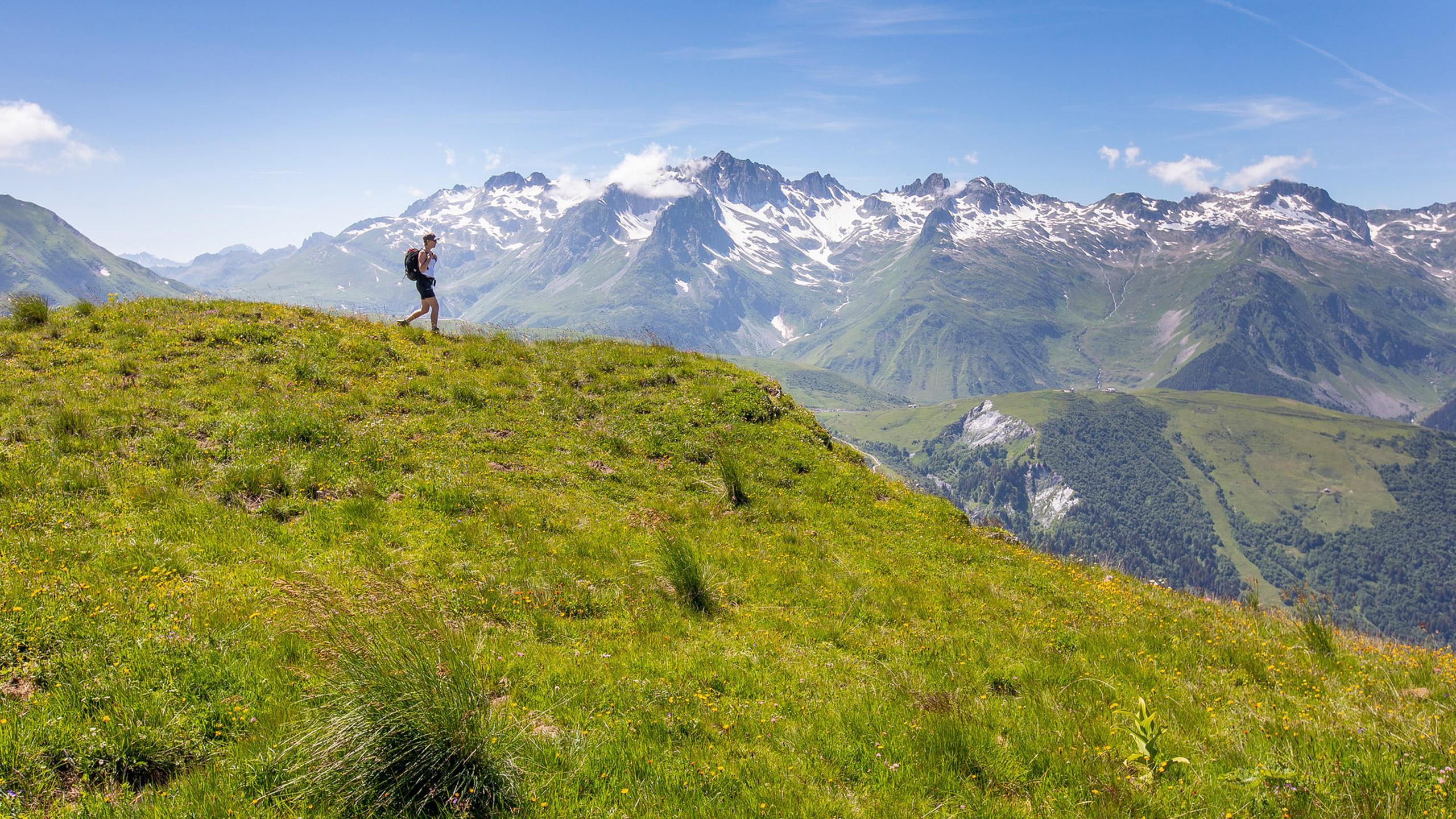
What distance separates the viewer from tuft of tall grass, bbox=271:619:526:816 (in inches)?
189

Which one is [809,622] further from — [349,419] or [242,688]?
[349,419]

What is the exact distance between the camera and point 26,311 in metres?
16.5

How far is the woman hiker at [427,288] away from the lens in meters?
21.9

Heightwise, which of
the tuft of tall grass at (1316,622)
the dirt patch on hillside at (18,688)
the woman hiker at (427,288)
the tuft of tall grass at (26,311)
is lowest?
the tuft of tall grass at (1316,622)

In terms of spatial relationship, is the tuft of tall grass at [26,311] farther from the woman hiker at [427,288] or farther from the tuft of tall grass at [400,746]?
the tuft of tall grass at [400,746]

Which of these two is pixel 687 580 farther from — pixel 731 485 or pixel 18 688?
pixel 18 688

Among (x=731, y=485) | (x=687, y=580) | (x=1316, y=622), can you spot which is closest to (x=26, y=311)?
A: (x=731, y=485)

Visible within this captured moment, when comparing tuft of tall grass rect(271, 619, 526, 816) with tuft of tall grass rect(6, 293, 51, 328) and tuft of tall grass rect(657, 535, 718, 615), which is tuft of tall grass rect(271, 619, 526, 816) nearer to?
tuft of tall grass rect(657, 535, 718, 615)

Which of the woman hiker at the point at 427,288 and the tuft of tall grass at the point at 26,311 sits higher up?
the woman hiker at the point at 427,288

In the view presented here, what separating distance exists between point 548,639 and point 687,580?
8.63ft

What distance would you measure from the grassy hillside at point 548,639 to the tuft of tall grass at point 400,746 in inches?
1.3

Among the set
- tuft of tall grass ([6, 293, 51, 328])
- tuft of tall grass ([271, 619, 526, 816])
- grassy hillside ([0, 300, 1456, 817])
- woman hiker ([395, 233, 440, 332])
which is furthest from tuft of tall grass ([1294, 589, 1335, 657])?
tuft of tall grass ([6, 293, 51, 328])

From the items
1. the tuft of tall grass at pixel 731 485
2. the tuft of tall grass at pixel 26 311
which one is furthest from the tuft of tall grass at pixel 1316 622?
the tuft of tall grass at pixel 26 311

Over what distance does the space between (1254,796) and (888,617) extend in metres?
5.45
